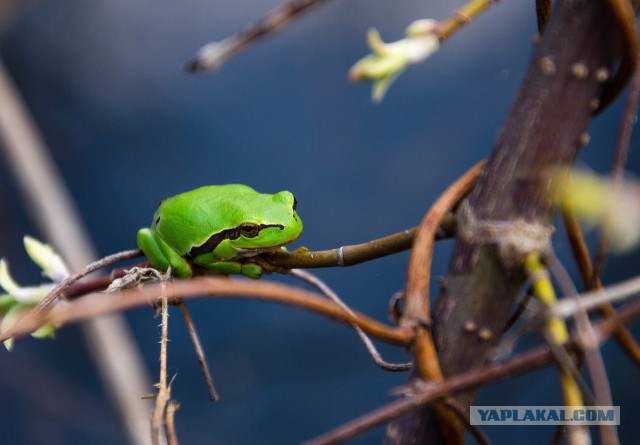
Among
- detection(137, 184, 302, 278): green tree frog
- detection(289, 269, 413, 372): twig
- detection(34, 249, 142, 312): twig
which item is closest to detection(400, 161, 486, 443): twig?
detection(289, 269, 413, 372): twig

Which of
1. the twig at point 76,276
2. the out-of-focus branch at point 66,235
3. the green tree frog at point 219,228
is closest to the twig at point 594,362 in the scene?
the twig at point 76,276

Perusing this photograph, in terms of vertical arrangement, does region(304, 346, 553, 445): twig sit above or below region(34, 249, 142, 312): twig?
below

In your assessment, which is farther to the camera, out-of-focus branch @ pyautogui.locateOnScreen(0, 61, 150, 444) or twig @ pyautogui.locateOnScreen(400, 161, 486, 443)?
out-of-focus branch @ pyautogui.locateOnScreen(0, 61, 150, 444)

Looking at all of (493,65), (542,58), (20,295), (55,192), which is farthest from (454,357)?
(55,192)

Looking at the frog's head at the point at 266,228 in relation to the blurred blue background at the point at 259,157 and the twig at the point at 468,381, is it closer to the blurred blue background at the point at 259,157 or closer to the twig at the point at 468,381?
the twig at the point at 468,381

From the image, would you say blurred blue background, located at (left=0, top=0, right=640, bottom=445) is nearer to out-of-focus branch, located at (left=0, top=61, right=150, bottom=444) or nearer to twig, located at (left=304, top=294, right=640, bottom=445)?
out-of-focus branch, located at (left=0, top=61, right=150, bottom=444)

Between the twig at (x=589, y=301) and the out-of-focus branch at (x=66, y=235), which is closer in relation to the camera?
the twig at (x=589, y=301)

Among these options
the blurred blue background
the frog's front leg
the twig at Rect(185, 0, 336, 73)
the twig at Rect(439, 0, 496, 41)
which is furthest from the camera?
the blurred blue background
